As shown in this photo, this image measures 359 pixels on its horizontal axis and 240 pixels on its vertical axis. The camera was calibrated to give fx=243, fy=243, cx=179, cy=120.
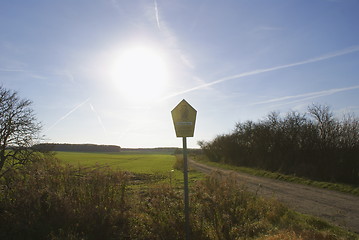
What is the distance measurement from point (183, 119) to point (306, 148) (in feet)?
67.0

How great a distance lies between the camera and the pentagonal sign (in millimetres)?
5180

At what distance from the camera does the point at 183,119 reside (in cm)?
520

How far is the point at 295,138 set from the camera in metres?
23.9

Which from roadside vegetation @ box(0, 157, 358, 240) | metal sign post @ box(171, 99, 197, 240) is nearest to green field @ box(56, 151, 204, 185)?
roadside vegetation @ box(0, 157, 358, 240)

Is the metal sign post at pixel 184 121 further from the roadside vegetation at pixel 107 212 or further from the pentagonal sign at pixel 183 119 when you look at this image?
the roadside vegetation at pixel 107 212

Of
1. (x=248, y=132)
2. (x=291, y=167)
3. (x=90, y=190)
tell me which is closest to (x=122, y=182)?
(x=90, y=190)

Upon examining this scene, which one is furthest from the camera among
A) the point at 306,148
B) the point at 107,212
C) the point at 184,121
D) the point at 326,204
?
the point at 306,148

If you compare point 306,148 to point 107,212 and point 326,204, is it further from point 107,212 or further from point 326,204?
point 107,212

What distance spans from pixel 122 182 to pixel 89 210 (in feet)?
3.44

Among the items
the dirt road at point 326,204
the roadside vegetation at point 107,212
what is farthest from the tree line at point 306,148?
the roadside vegetation at point 107,212

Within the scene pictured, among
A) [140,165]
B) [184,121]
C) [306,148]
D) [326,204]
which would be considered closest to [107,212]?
[184,121]

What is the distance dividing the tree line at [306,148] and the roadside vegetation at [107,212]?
12517mm

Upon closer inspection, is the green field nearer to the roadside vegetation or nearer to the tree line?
the roadside vegetation

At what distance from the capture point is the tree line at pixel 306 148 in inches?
685
